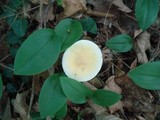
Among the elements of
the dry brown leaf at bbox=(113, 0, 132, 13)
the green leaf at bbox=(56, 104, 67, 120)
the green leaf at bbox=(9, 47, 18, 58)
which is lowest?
the green leaf at bbox=(56, 104, 67, 120)

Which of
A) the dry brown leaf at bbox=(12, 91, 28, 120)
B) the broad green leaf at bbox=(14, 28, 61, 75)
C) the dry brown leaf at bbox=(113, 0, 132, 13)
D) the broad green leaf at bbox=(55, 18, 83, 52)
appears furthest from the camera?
the dry brown leaf at bbox=(113, 0, 132, 13)

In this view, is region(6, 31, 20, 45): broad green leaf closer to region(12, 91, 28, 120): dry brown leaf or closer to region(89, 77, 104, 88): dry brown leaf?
region(12, 91, 28, 120): dry brown leaf

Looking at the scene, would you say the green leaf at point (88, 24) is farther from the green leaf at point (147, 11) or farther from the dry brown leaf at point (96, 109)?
the dry brown leaf at point (96, 109)

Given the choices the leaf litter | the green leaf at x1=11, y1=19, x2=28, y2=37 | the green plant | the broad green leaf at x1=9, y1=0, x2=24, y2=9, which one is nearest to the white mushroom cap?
the green plant

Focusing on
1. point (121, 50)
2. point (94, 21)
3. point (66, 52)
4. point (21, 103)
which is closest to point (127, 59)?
point (121, 50)

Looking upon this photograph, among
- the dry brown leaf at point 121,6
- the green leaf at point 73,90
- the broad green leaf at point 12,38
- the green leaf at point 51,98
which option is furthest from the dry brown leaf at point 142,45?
the broad green leaf at point 12,38
